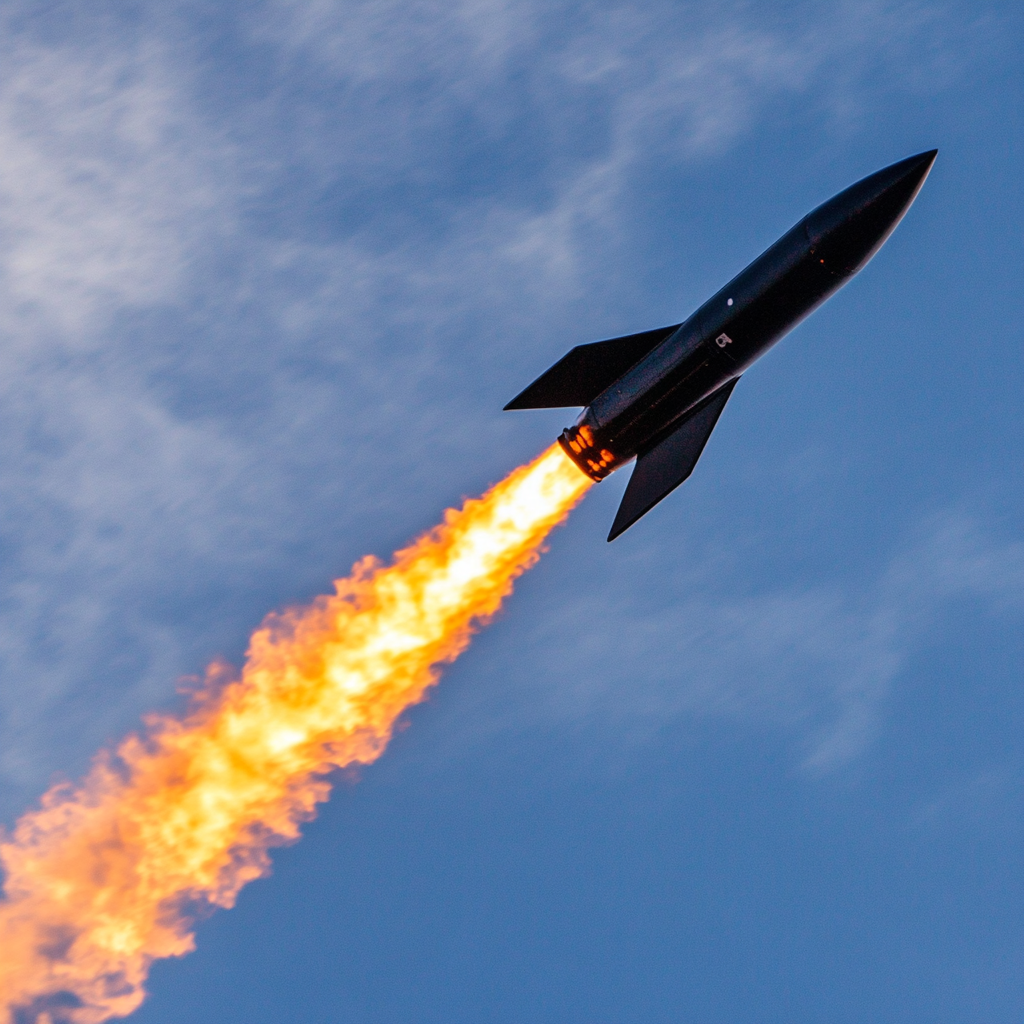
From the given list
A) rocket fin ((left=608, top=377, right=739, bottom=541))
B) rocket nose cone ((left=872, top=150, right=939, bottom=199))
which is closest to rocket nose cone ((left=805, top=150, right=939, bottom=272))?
rocket nose cone ((left=872, top=150, right=939, bottom=199))

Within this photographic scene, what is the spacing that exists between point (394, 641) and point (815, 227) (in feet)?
75.9

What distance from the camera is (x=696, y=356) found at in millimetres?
46031

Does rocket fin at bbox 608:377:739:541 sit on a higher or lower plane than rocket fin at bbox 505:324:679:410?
lower

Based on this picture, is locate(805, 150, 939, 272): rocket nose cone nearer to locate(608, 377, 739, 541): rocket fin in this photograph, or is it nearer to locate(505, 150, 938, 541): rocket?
locate(505, 150, 938, 541): rocket

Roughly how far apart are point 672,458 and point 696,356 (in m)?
4.19

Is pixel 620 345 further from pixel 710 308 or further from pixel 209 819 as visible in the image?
pixel 209 819

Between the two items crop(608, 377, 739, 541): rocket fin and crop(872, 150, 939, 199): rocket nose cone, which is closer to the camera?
crop(872, 150, 939, 199): rocket nose cone

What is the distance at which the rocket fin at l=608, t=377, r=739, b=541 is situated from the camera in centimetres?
4838

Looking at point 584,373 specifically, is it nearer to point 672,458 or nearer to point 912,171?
point 672,458

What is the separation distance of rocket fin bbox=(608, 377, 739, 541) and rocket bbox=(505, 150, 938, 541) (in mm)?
35

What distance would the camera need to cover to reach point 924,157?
4347cm

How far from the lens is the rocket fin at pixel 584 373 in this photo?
163ft

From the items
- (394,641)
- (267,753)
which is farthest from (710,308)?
(267,753)

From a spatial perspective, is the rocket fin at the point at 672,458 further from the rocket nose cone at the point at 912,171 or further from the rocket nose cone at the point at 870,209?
→ the rocket nose cone at the point at 912,171
